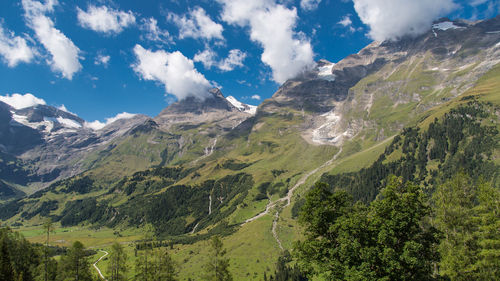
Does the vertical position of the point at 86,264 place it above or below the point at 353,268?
above

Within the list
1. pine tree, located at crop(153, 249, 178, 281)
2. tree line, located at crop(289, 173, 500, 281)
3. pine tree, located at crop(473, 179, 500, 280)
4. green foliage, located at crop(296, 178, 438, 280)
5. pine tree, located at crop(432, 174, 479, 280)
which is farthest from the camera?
pine tree, located at crop(153, 249, 178, 281)

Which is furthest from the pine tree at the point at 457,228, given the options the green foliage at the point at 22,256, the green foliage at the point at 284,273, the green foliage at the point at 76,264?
the green foliage at the point at 284,273

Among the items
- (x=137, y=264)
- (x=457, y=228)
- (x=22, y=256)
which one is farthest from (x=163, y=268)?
(x=22, y=256)

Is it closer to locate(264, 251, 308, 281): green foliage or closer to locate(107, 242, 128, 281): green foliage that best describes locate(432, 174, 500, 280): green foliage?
locate(107, 242, 128, 281): green foliage

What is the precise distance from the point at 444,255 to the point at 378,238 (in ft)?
42.4

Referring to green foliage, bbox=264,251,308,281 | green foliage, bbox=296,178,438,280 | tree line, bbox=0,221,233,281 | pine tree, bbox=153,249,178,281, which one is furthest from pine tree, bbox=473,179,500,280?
green foliage, bbox=264,251,308,281

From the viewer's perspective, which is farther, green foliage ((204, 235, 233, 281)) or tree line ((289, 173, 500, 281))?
green foliage ((204, 235, 233, 281))

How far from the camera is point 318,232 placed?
3294 cm

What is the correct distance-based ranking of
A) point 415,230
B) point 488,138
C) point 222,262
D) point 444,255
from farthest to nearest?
1. point 488,138
2. point 222,262
3. point 444,255
4. point 415,230

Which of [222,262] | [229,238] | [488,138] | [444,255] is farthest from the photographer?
[229,238]

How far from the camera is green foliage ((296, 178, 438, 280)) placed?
2748cm

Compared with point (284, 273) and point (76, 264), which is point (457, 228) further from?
point (284, 273)

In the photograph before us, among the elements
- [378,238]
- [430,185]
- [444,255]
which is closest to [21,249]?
[378,238]

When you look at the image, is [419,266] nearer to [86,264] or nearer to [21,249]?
[86,264]
